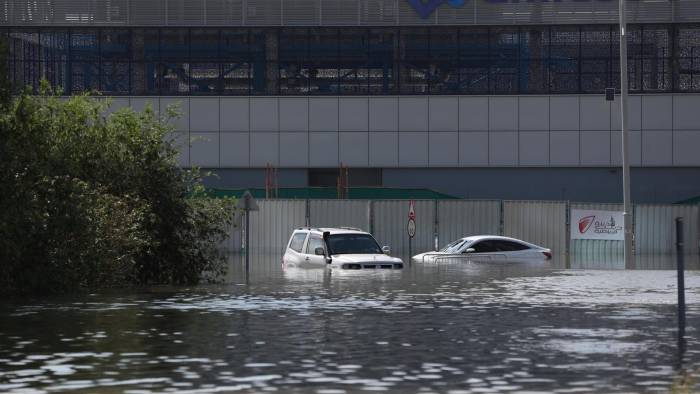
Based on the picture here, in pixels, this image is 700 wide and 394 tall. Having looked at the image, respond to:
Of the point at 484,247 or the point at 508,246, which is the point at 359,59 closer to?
the point at 508,246

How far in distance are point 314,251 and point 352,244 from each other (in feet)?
3.82

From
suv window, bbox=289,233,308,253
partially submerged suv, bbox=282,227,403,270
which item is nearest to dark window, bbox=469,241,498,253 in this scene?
suv window, bbox=289,233,308,253

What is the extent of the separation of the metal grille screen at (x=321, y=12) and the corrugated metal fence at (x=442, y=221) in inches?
505

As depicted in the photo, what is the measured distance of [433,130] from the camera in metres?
66.9

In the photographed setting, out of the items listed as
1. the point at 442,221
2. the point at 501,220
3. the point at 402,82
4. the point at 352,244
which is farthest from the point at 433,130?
the point at 352,244

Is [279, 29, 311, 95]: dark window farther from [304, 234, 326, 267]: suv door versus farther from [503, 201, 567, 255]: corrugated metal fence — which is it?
[304, 234, 326, 267]: suv door

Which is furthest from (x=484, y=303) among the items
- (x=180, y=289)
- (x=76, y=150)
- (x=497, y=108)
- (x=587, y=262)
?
(x=497, y=108)

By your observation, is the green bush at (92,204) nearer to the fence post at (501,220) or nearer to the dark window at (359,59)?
the fence post at (501,220)

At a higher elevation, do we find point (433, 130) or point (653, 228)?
point (433, 130)

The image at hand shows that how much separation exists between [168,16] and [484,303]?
45.7 m

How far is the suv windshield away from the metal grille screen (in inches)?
1241

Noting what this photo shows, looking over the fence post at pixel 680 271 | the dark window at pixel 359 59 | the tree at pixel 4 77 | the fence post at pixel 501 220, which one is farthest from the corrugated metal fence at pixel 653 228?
the fence post at pixel 680 271

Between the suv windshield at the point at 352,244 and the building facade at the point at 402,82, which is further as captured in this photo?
the building facade at the point at 402,82

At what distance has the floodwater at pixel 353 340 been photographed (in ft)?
41.8
